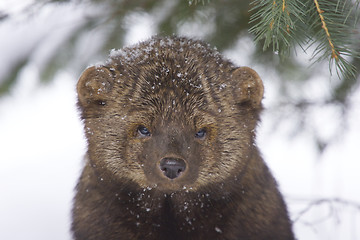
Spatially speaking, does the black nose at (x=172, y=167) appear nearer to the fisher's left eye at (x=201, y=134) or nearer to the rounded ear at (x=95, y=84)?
the fisher's left eye at (x=201, y=134)

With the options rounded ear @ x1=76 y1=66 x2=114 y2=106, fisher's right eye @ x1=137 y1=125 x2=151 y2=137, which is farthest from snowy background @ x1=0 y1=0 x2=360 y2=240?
fisher's right eye @ x1=137 y1=125 x2=151 y2=137

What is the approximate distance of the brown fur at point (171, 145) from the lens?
3.02 metres

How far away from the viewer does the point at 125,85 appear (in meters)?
3.18

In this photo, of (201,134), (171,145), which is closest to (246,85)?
(201,134)

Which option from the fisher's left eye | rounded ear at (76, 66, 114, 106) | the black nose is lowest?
the black nose

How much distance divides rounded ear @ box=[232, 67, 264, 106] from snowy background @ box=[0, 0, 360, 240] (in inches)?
12.8

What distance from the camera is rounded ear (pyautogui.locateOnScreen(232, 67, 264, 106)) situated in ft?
10.8

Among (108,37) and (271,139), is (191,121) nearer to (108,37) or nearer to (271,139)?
(108,37)

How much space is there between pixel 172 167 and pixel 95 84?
2.66 feet

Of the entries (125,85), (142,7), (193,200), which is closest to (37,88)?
(142,7)

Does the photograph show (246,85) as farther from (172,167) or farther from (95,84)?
(95,84)

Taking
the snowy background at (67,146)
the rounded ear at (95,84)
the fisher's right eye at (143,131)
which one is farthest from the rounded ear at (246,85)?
the rounded ear at (95,84)

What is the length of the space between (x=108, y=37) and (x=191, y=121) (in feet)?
5.38

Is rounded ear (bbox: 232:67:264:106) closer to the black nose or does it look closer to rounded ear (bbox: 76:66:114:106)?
the black nose
